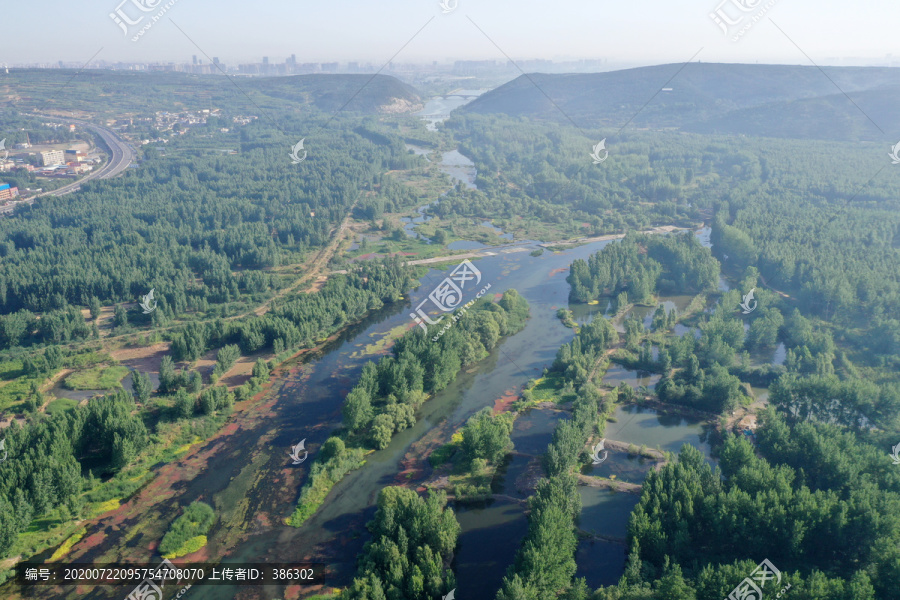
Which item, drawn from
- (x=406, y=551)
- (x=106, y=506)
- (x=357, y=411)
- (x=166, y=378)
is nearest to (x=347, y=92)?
(x=166, y=378)

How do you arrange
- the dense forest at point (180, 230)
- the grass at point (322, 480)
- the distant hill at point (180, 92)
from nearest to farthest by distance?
the grass at point (322, 480), the dense forest at point (180, 230), the distant hill at point (180, 92)

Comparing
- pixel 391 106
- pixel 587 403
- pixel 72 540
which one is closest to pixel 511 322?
pixel 587 403

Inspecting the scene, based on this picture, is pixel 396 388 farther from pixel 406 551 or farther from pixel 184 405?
pixel 406 551

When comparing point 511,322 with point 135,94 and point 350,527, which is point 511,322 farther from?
point 135,94

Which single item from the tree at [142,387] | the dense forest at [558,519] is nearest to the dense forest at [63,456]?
the tree at [142,387]

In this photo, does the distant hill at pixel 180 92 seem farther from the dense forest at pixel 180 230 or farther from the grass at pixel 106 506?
the grass at pixel 106 506

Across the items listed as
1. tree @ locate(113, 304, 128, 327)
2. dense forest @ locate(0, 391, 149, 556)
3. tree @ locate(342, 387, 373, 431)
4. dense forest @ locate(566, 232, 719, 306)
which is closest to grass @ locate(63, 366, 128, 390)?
dense forest @ locate(0, 391, 149, 556)
